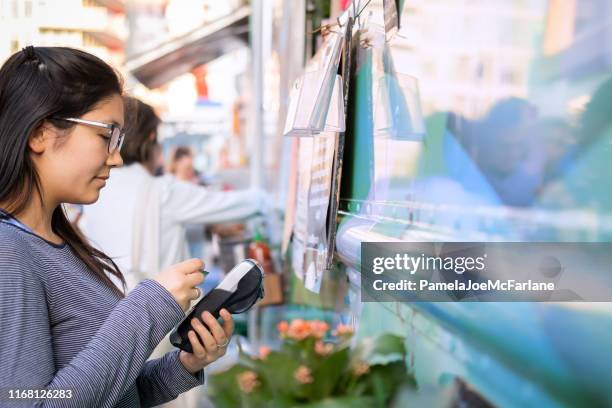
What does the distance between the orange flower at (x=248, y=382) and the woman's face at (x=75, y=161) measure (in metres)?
0.84

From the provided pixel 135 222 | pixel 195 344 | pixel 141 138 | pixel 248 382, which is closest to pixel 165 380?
pixel 195 344

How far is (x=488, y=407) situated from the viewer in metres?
1.23

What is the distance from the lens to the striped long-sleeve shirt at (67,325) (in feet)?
3.59

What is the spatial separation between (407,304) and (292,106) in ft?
1.73

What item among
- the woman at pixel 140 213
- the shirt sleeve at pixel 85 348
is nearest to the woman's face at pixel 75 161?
the shirt sleeve at pixel 85 348

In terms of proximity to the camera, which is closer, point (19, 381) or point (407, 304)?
point (19, 381)

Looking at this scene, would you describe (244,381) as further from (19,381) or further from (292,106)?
(19,381)

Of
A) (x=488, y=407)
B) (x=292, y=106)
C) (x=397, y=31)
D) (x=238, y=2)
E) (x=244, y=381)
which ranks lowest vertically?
(x=244, y=381)

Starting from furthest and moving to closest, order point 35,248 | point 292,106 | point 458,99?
point 292,106 < point 458,99 < point 35,248

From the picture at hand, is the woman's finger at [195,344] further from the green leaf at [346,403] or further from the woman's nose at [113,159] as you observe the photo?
the green leaf at [346,403]

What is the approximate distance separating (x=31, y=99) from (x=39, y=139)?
0.06 metres

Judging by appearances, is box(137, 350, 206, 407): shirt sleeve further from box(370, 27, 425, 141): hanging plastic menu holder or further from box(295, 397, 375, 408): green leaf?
box(370, 27, 425, 141): hanging plastic menu holder

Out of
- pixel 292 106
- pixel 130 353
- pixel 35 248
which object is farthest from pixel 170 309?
pixel 292 106

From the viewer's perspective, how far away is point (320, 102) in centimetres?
174
